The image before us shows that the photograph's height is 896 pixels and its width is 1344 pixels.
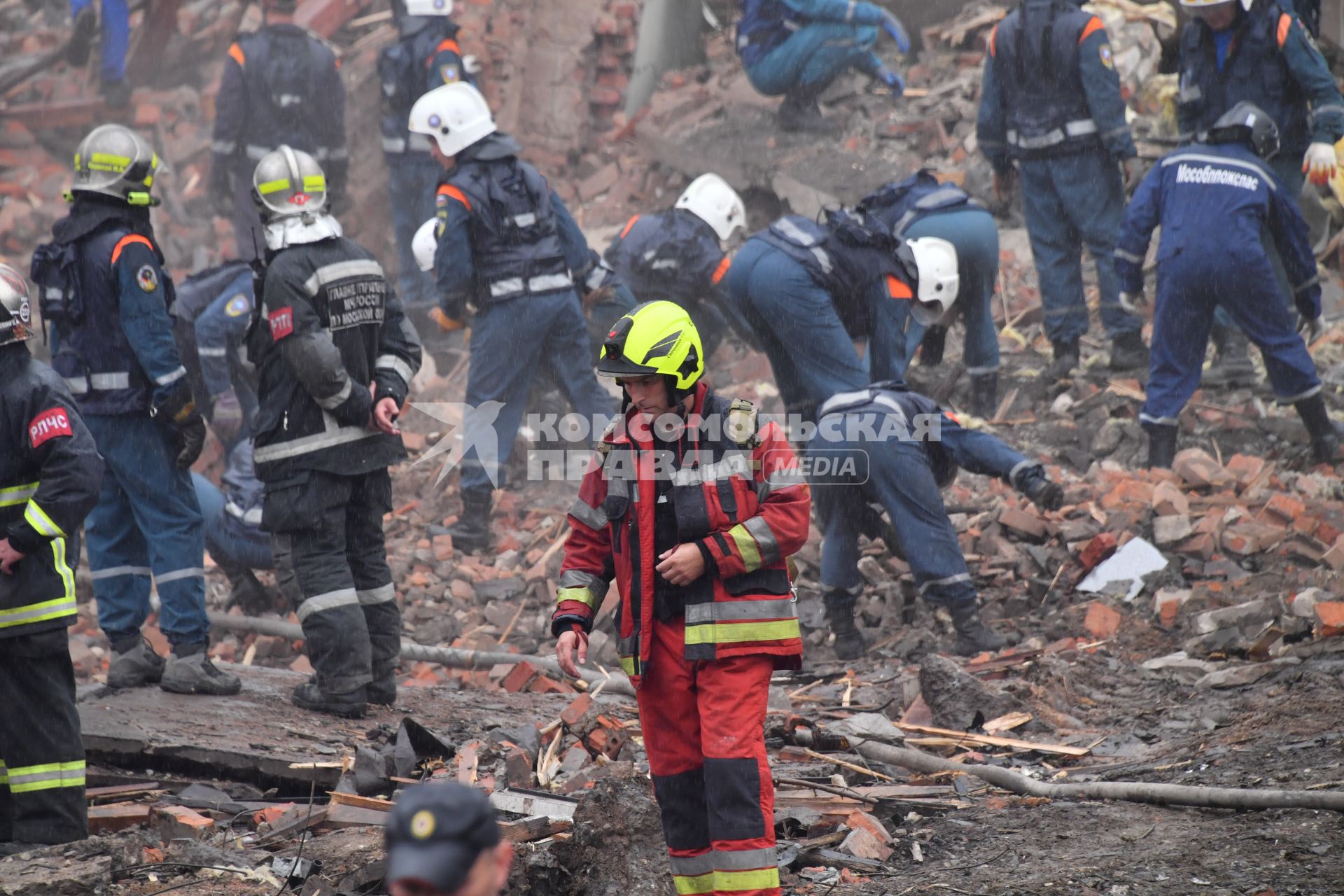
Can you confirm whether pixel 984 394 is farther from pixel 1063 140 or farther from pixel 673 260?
pixel 673 260

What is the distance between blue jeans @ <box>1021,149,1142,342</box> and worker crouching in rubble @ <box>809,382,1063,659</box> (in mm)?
2885

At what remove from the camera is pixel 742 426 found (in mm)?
→ 3734

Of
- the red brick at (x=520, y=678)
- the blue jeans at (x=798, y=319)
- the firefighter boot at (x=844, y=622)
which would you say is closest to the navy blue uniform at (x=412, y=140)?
the blue jeans at (x=798, y=319)

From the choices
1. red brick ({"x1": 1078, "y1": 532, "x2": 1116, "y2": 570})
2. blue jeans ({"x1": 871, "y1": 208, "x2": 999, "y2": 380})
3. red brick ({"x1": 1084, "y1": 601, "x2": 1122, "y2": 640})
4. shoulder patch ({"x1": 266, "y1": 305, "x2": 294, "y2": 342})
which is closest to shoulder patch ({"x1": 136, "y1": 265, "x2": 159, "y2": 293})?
shoulder patch ({"x1": 266, "y1": 305, "x2": 294, "y2": 342})

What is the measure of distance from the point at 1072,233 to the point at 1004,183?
2.26 ft

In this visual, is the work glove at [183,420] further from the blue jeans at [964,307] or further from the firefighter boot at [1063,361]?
the firefighter boot at [1063,361]

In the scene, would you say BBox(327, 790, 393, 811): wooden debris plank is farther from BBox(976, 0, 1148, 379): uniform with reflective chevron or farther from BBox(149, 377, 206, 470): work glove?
BBox(976, 0, 1148, 379): uniform with reflective chevron

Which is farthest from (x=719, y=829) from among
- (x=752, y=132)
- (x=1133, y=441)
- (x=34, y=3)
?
(x=34, y=3)

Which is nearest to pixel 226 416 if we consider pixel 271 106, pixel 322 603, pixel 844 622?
pixel 322 603

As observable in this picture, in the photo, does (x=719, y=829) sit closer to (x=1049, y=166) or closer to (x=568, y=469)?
(x=568, y=469)

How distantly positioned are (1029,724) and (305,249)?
367 centimetres

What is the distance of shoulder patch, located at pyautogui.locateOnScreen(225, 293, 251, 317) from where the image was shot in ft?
24.9

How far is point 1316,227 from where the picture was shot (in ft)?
31.5

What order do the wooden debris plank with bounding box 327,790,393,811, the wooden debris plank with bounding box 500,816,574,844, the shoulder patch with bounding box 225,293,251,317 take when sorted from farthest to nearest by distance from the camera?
the shoulder patch with bounding box 225,293,251,317, the wooden debris plank with bounding box 327,790,393,811, the wooden debris plank with bounding box 500,816,574,844
